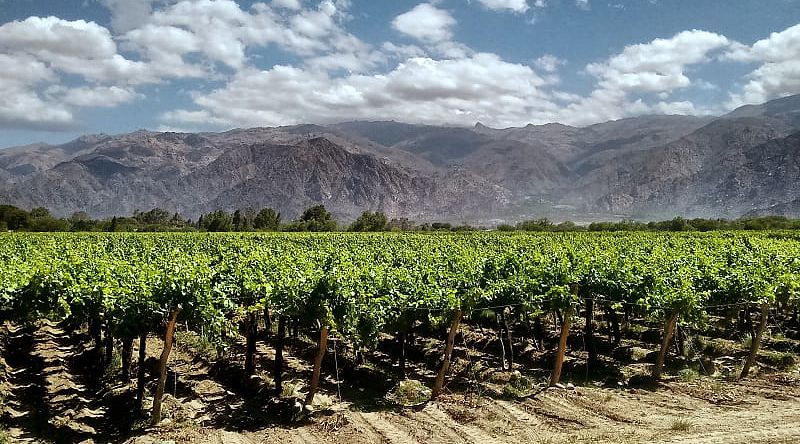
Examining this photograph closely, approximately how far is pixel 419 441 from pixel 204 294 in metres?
5.54

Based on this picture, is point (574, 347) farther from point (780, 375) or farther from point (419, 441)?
point (419, 441)

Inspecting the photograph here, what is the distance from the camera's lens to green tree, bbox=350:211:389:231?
403 ft

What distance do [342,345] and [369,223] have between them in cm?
11135

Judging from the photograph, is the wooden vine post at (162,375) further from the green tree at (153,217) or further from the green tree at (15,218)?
the green tree at (153,217)

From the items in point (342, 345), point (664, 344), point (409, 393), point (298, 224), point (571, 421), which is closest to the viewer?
point (571, 421)

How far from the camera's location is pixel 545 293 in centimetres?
1445

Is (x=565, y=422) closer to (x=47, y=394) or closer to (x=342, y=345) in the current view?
(x=342, y=345)

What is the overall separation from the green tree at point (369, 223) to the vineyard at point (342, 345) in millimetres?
102115

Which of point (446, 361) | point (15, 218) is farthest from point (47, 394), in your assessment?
point (15, 218)

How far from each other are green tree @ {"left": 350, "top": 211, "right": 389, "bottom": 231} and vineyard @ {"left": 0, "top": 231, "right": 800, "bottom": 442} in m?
102

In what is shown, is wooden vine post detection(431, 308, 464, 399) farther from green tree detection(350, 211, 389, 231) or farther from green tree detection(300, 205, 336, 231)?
green tree detection(350, 211, 389, 231)

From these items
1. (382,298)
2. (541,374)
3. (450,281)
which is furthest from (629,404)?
(382,298)

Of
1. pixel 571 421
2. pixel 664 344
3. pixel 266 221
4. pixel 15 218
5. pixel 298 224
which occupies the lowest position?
pixel 571 421

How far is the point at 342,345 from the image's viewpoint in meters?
18.6
